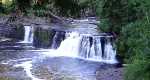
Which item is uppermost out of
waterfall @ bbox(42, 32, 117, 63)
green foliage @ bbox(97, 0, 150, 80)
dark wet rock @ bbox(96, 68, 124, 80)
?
green foliage @ bbox(97, 0, 150, 80)

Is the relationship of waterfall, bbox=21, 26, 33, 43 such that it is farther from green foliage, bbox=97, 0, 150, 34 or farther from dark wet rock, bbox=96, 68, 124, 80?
dark wet rock, bbox=96, 68, 124, 80

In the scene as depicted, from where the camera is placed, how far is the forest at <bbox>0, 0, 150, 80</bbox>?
97.3 inches

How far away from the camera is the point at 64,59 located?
16.5 metres

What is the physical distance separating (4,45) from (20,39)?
105 inches

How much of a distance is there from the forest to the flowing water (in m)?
0.90

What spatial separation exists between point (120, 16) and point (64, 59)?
3.43 m

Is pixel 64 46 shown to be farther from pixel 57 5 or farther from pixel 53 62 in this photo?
pixel 57 5

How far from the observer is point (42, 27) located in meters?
22.3

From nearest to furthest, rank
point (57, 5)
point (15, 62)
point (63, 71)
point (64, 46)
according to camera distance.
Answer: point (57, 5) → point (63, 71) → point (15, 62) → point (64, 46)

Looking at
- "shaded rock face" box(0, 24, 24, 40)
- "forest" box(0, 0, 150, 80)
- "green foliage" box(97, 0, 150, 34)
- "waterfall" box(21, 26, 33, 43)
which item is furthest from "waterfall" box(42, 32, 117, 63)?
"shaded rock face" box(0, 24, 24, 40)

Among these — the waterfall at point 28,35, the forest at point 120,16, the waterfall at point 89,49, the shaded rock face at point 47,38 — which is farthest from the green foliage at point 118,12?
the waterfall at point 28,35

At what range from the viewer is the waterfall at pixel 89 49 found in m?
16.9

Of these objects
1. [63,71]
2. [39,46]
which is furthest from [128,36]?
[39,46]

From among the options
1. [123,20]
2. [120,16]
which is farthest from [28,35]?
[123,20]
